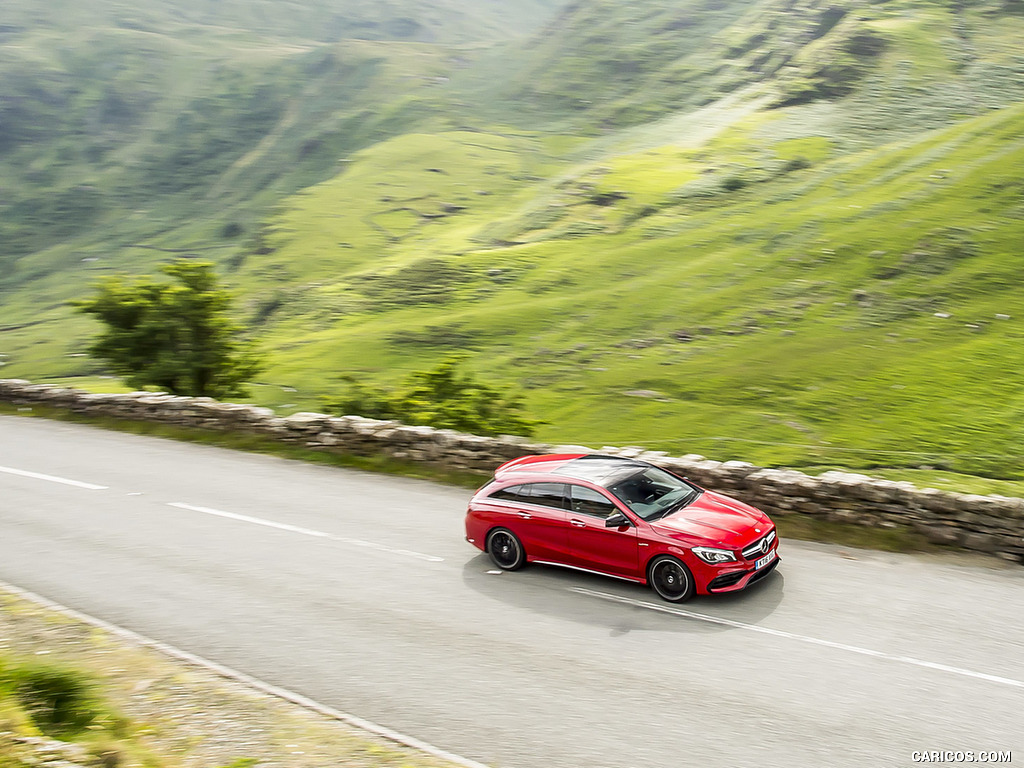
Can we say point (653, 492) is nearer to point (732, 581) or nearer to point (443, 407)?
point (732, 581)

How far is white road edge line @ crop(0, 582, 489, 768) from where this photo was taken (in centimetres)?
743

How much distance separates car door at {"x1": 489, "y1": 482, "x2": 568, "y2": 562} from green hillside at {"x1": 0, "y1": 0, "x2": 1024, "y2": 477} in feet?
42.8

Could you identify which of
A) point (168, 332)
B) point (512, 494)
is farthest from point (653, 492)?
point (168, 332)

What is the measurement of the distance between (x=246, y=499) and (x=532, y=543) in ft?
19.4

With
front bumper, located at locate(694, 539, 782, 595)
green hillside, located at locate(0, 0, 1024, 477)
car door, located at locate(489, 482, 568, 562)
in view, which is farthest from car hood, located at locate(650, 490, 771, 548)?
green hillside, located at locate(0, 0, 1024, 477)

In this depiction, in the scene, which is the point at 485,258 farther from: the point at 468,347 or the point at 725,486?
the point at 725,486

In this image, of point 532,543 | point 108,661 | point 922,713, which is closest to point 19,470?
point 108,661

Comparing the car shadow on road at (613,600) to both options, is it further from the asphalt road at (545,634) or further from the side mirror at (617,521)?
the side mirror at (617,521)

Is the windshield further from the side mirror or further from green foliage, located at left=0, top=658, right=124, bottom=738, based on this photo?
green foliage, located at left=0, top=658, right=124, bottom=738

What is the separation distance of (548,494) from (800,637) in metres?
3.36

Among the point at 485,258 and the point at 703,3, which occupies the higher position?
the point at 703,3

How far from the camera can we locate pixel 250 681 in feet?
27.8

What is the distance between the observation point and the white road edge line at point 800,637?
833 cm

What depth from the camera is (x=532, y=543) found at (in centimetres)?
1095
